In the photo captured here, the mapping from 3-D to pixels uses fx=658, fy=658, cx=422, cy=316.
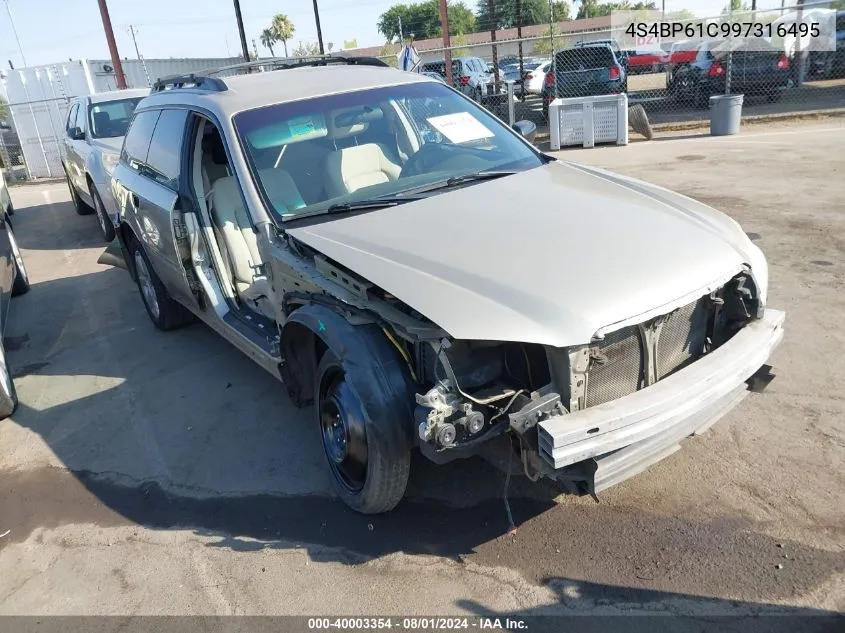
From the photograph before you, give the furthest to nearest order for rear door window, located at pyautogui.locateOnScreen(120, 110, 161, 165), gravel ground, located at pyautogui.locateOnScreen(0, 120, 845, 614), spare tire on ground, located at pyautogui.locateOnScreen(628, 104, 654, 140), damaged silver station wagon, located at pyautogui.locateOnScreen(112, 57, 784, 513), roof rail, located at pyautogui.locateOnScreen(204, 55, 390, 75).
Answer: spare tire on ground, located at pyautogui.locateOnScreen(628, 104, 654, 140) → rear door window, located at pyautogui.locateOnScreen(120, 110, 161, 165) → roof rail, located at pyautogui.locateOnScreen(204, 55, 390, 75) → gravel ground, located at pyautogui.locateOnScreen(0, 120, 845, 614) → damaged silver station wagon, located at pyautogui.locateOnScreen(112, 57, 784, 513)

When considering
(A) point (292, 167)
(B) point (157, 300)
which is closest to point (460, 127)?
(A) point (292, 167)

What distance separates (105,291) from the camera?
7469mm

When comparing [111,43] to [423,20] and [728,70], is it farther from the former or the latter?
[423,20]

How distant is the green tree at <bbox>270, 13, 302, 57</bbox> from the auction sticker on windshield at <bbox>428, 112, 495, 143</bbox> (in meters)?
73.7

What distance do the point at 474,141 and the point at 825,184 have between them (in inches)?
243

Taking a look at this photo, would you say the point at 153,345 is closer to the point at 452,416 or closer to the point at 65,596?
the point at 65,596

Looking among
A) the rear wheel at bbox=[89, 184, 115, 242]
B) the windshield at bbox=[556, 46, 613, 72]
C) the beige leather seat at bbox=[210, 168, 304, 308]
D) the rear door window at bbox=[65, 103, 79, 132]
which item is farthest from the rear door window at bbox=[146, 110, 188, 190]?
the windshield at bbox=[556, 46, 613, 72]

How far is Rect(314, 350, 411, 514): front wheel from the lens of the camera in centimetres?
286

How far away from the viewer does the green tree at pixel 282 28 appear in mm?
71500

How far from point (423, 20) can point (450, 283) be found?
61.7m

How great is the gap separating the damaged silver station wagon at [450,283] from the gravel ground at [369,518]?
384 mm

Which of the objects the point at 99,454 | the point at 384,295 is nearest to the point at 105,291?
the point at 99,454

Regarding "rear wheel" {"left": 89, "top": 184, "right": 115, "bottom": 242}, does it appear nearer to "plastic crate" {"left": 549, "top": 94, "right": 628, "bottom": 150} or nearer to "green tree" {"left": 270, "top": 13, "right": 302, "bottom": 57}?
"plastic crate" {"left": 549, "top": 94, "right": 628, "bottom": 150}

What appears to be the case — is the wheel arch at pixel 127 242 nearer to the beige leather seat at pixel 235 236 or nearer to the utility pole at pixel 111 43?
the beige leather seat at pixel 235 236
